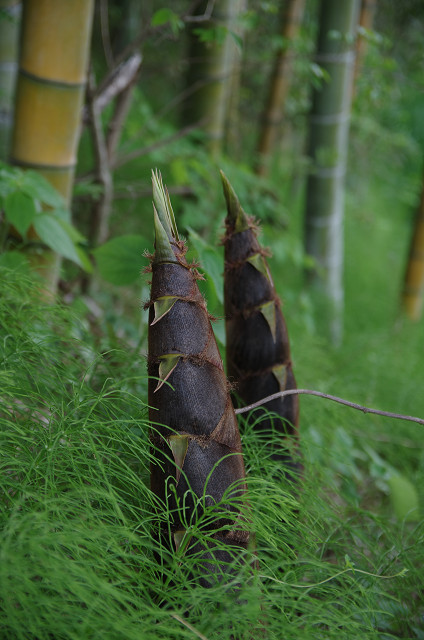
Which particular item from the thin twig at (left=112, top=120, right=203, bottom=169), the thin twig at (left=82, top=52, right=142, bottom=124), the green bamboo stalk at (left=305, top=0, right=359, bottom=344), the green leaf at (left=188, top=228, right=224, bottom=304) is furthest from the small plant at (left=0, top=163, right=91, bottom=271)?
the green bamboo stalk at (left=305, top=0, right=359, bottom=344)

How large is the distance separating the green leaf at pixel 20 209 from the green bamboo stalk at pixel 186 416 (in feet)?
1.90

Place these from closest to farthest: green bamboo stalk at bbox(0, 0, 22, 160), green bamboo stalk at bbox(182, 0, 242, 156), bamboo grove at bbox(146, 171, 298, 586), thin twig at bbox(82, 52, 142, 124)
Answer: bamboo grove at bbox(146, 171, 298, 586) → thin twig at bbox(82, 52, 142, 124) → green bamboo stalk at bbox(182, 0, 242, 156) → green bamboo stalk at bbox(0, 0, 22, 160)

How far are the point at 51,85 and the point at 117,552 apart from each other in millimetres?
1409

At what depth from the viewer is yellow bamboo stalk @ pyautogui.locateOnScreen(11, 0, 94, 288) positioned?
1639 millimetres

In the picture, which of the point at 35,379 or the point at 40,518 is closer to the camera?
the point at 40,518

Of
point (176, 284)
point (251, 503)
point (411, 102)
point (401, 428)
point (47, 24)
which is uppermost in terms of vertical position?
point (411, 102)

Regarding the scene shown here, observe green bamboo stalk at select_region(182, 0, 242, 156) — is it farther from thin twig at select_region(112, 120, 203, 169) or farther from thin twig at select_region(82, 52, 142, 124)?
thin twig at select_region(82, 52, 142, 124)

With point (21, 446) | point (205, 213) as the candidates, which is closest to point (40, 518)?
point (21, 446)

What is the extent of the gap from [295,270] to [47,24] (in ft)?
11.2

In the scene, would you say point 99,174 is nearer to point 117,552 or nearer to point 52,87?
point 52,87

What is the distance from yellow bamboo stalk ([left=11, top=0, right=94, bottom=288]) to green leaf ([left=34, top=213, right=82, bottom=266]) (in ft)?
0.89

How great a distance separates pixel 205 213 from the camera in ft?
10.2

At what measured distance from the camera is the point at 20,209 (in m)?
1.44

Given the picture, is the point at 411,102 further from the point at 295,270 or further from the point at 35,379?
the point at 35,379
